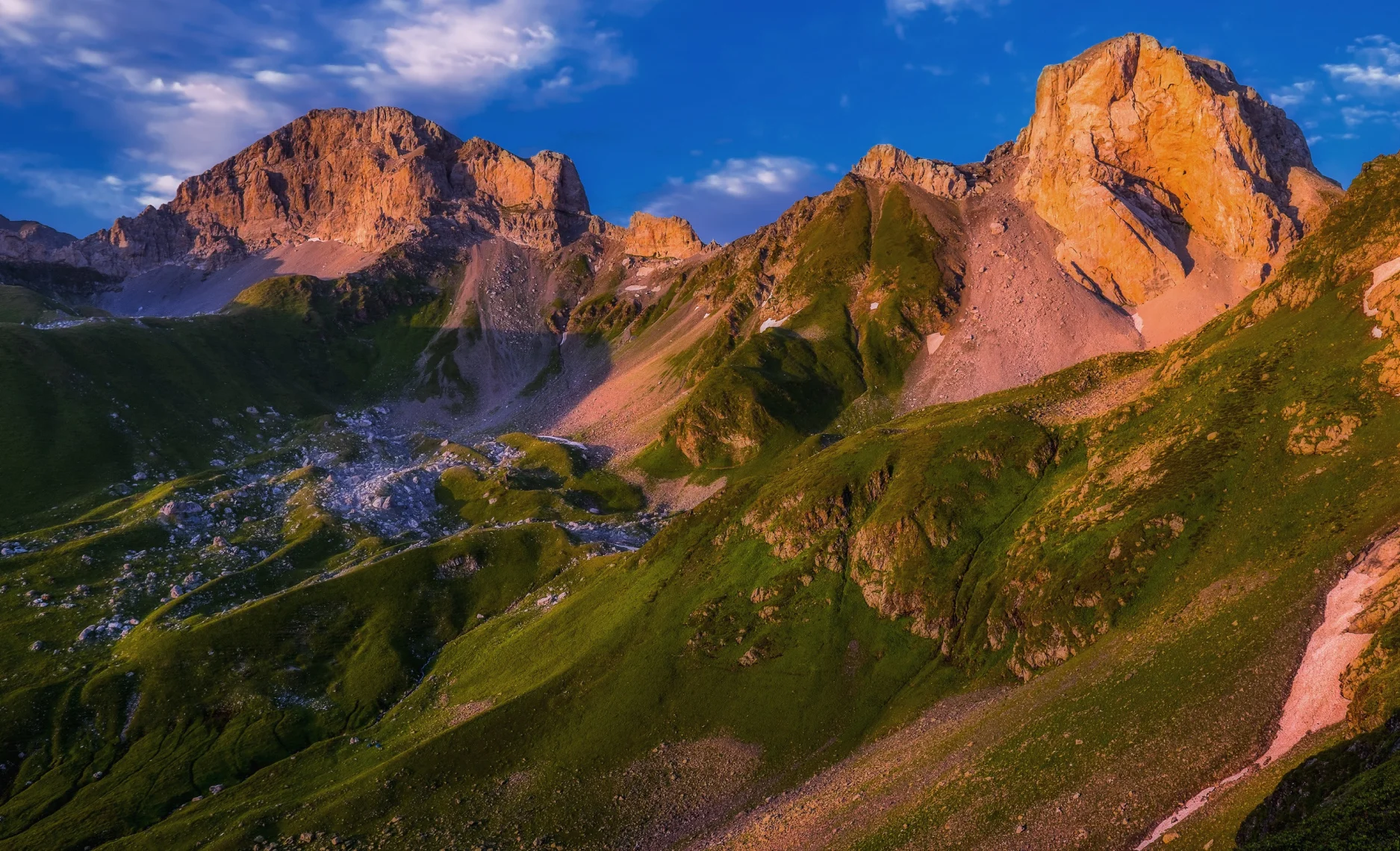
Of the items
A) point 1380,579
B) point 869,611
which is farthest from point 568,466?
point 1380,579

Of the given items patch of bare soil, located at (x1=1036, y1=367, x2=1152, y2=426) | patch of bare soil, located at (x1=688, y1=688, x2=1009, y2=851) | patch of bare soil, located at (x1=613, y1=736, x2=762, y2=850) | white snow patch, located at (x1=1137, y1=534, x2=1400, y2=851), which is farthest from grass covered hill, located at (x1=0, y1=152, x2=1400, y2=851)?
white snow patch, located at (x1=1137, y1=534, x2=1400, y2=851)

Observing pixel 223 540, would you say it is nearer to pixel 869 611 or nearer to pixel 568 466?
pixel 568 466

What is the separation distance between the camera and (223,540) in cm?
14900

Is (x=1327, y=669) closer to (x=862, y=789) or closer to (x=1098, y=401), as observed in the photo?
(x=862, y=789)

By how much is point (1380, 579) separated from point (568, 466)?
166329mm

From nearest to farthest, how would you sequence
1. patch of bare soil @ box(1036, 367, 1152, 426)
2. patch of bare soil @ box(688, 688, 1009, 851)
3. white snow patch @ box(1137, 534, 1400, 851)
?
1. white snow patch @ box(1137, 534, 1400, 851)
2. patch of bare soil @ box(688, 688, 1009, 851)
3. patch of bare soil @ box(1036, 367, 1152, 426)

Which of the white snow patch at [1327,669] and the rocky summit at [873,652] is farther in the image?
the rocky summit at [873,652]

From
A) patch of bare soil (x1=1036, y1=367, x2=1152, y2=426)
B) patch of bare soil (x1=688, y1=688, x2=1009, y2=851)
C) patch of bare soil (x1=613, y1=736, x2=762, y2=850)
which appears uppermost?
patch of bare soil (x1=1036, y1=367, x2=1152, y2=426)

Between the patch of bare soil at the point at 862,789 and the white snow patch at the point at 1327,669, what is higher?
the white snow patch at the point at 1327,669

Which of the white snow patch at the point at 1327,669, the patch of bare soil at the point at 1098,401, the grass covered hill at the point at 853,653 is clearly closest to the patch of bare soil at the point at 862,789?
the grass covered hill at the point at 853,653

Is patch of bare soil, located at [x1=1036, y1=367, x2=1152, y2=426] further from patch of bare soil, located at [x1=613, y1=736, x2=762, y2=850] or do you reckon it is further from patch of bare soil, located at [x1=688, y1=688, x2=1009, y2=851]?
patch of bare soil, located at [x1=613, y1=736, x2=762, y2=850]

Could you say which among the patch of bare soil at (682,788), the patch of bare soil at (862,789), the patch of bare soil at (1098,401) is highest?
the patch of bare soil at (1098,401)

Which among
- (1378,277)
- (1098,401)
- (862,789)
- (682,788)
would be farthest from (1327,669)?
(1098,401)

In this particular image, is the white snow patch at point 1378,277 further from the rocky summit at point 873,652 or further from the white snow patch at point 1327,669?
the white snow patch at point 1327,669
